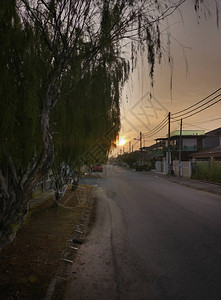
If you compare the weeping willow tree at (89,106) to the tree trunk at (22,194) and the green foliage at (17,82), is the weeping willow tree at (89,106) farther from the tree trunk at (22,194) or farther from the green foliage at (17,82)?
the tree trunk at (22,194)

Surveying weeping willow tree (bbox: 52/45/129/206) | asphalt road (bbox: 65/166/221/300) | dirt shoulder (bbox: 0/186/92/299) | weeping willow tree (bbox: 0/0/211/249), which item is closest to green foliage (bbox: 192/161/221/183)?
→ asphalt road (bbox: 65/166/221/300)

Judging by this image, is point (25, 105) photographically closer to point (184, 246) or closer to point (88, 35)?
point (88, 35)

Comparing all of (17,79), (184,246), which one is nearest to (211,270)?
(184,246)

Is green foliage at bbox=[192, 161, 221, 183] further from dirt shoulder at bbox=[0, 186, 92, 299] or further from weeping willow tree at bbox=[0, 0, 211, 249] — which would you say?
weeping willow tree at bbox=[0, 0, 211, 249]

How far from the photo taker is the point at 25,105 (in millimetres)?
2998

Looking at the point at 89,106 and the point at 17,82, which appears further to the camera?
the point at 89,106

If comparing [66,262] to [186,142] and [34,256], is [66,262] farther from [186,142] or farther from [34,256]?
[186,142]

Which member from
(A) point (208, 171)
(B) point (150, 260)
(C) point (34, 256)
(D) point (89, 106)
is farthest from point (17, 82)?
(A) point (208, 171)

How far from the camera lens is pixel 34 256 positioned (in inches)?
169

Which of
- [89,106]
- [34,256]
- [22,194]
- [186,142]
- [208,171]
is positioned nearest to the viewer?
[22,194]

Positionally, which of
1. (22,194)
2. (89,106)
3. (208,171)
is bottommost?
(208,171)

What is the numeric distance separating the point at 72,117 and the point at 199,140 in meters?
49.0

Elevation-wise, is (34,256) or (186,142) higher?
(186,142)

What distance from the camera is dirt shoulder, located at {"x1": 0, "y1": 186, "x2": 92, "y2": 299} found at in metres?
3.14
